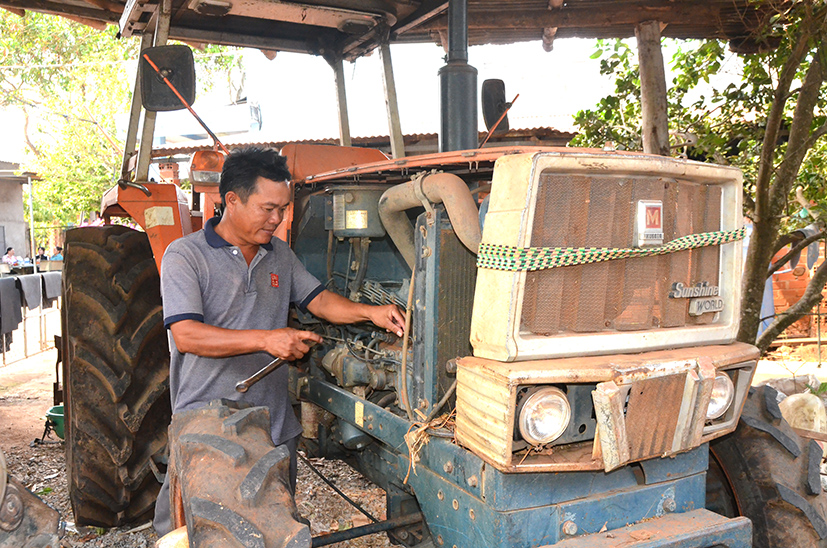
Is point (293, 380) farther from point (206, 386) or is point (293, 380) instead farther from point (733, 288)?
point (733, 288)

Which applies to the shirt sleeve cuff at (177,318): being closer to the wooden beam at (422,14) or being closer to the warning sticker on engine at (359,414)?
the warning sticker on engine at (359,414)

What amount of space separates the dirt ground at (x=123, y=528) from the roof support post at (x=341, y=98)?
2.18 meters

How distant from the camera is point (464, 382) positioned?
202 cm

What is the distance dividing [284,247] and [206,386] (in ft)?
2.18

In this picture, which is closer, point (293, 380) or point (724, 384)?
point (724, 384)

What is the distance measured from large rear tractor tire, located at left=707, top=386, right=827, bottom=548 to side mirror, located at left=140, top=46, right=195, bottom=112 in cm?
253

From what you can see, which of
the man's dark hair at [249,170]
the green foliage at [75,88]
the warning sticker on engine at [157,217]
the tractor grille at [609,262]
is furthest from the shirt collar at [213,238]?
the green foliage at [75,88]

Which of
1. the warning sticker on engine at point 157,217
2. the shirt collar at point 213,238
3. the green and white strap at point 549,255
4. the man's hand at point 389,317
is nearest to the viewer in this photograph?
the green and white strap at point 549,255

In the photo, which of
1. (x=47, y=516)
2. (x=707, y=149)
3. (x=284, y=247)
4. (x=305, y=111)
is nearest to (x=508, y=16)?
(x=707, y=149)

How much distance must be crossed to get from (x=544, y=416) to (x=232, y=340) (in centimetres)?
117

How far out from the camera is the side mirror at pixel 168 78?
2.75m

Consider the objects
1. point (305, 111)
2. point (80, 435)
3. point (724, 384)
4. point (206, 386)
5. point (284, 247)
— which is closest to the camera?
point (724, 384)

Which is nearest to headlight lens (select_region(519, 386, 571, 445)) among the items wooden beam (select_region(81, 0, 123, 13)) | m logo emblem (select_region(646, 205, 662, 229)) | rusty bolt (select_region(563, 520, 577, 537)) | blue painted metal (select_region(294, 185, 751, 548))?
blue painted metal (select_region(294, 185, 751, 548))

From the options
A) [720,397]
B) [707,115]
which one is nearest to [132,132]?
[720,397]
